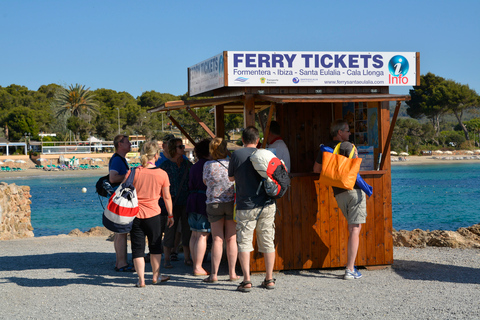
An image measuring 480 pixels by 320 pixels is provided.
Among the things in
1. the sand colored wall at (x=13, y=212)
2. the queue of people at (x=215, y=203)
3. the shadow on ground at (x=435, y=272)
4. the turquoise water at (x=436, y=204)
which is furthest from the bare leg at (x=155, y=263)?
the turquoise water at (x=436, y=204)

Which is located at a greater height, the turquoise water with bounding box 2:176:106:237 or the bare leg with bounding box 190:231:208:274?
the bare leg with bounding box 190:231:208:274

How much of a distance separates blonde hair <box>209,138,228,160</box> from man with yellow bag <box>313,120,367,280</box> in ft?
3.44

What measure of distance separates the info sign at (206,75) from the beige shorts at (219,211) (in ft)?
4.73

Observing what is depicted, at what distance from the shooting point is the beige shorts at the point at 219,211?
18.3 ft

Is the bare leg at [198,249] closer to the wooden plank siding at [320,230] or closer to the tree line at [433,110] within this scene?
the wooden plank siding at [320,230]

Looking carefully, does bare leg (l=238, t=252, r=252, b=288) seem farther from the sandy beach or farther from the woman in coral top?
the sandy beach

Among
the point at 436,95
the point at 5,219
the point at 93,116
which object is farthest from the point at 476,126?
the point at 5,219

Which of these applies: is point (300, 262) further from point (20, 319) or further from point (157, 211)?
point (20, 319)

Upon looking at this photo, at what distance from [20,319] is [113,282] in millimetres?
1472

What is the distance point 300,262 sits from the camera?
626cm

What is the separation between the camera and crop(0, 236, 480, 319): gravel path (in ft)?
15.0

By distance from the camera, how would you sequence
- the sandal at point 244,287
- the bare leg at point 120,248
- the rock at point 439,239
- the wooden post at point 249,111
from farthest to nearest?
the rock at point 439,239 < the bare leg at point 120,248 < the wooden post at point 249,111 < the sandal at point 244,287

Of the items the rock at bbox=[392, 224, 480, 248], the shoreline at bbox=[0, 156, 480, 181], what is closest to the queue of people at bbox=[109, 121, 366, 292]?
the rock at bbox=[392, 224, 480, 248]

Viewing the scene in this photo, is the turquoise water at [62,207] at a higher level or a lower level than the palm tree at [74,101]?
lower
